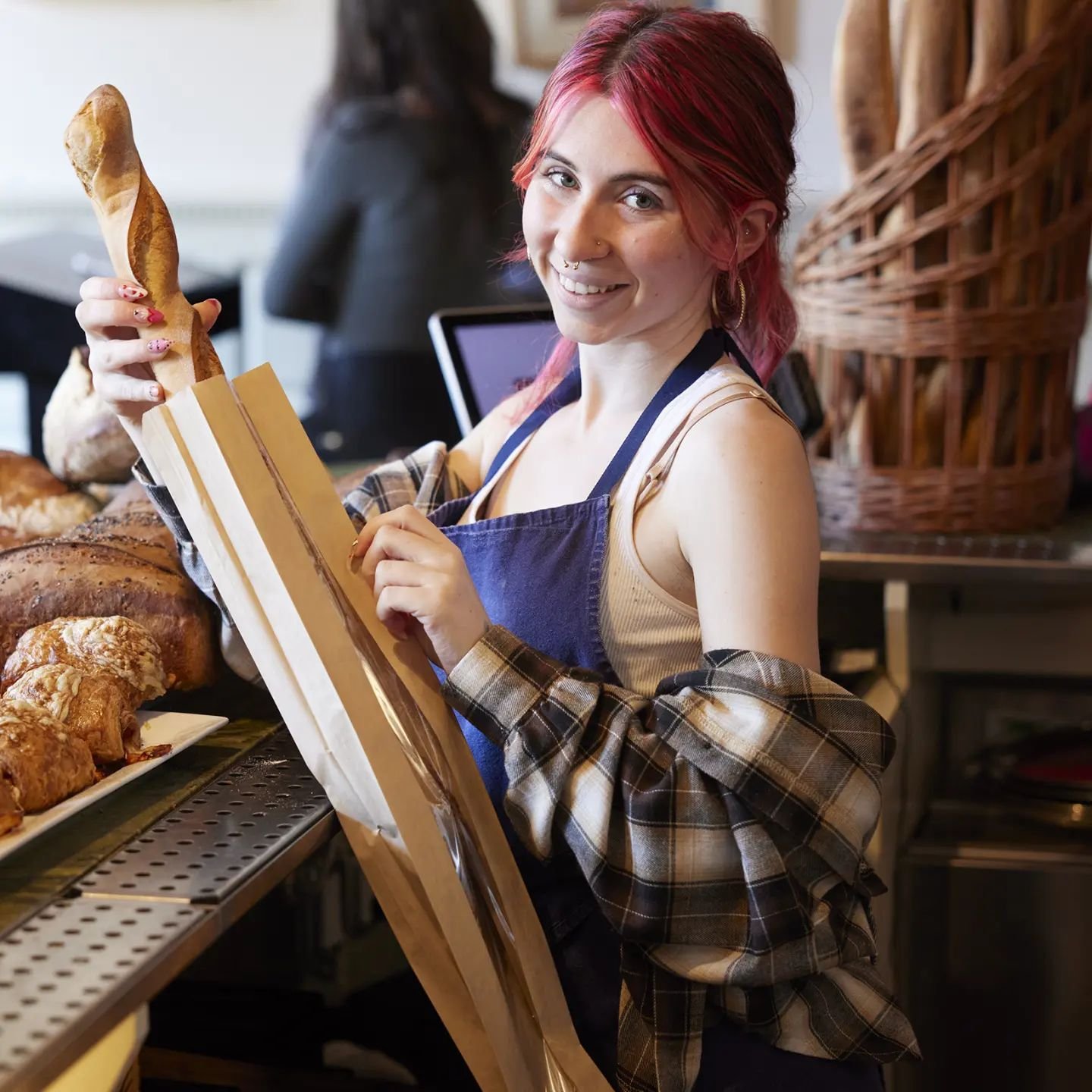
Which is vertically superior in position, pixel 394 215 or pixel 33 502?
pixel 394 215

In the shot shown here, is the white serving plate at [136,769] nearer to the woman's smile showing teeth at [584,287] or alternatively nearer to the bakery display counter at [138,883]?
the bakery display counter at [138,883]

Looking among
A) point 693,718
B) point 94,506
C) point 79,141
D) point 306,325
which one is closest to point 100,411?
point 94,506

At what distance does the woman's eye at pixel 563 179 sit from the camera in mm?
1035

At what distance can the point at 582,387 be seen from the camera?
1185 mm

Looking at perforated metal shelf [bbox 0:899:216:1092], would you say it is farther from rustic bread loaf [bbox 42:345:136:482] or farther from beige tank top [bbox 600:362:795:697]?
rustic bread loaf [bbox 42:345:136:482]

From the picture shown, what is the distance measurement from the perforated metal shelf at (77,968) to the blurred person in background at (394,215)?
2.74 metres

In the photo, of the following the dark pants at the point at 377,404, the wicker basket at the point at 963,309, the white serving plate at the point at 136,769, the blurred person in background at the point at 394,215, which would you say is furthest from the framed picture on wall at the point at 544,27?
the white serving plate at the point at 136,769

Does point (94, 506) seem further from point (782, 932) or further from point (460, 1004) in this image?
point (782, 932)

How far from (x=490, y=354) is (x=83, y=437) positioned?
451 millimetres

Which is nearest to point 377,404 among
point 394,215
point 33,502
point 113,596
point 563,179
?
point 394,215

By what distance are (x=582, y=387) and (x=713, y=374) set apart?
0.54 ft

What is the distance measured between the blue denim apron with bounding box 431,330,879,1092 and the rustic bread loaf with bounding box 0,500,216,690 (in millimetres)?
233

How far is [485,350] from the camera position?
1561 millimetres

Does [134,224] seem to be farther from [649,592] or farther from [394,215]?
[394,215]
